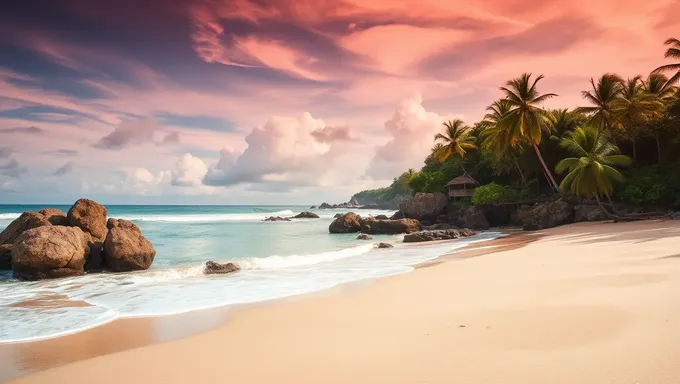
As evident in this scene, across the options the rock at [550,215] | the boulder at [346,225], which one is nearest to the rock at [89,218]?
the boulder at [346,225]

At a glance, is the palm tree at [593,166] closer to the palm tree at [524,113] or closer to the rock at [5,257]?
the palm tree at [524,113]

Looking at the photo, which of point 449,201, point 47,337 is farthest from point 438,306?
point 449,201

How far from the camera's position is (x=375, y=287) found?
27.8ft

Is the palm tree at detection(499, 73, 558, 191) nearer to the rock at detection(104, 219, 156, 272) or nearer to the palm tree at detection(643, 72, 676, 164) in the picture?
the palm tree at detection(643, 72, 676, 164)

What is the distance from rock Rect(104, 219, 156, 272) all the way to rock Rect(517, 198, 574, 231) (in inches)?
983

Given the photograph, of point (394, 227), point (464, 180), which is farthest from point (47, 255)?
point (464, 180)

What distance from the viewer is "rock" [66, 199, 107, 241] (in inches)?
627

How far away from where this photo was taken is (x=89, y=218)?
1612 centimetres

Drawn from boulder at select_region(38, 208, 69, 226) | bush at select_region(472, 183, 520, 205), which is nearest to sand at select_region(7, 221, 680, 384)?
boulder at select_region(38, 208, 69, 226)

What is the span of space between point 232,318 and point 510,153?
35.0m

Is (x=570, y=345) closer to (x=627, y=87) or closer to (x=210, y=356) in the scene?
(x=210, y=356)

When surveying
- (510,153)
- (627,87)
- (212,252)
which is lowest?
(212,252)

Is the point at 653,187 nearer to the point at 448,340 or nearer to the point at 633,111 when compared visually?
the point at 633,111

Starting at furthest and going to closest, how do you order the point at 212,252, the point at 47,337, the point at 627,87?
the point at 627,87 → the point at 212,252 → the point at 47,337
